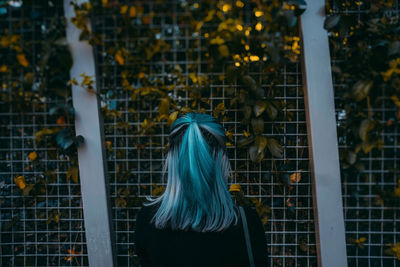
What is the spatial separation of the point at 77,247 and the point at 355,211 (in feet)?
7.20

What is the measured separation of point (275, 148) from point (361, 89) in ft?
2.41

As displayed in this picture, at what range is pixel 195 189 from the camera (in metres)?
1.31

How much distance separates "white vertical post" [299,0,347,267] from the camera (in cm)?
207

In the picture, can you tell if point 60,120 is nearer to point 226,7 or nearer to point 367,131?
point 226,7

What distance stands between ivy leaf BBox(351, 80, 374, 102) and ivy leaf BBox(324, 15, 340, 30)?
44cm

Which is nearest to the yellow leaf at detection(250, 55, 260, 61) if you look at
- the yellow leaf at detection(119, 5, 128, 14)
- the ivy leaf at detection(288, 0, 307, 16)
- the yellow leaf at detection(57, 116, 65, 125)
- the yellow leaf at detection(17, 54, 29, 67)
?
the ivy leaf at detection(288, 0, 307, 16)

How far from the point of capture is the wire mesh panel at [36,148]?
2.11 m

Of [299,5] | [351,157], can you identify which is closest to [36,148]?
[299,5]

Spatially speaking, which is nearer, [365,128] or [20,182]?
[365,128]

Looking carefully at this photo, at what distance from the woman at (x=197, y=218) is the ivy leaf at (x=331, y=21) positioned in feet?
4.08

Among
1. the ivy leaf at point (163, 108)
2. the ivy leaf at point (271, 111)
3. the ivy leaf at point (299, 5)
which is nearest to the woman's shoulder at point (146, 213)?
the ivy leaf at point (163, 108)

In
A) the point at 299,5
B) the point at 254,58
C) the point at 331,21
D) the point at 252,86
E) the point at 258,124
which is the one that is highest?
the point at 299,5

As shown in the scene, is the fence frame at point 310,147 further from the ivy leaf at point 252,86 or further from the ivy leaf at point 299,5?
the ivy leaf at point 252,86

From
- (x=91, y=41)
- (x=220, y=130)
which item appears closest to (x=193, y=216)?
(x=220, y=130)
